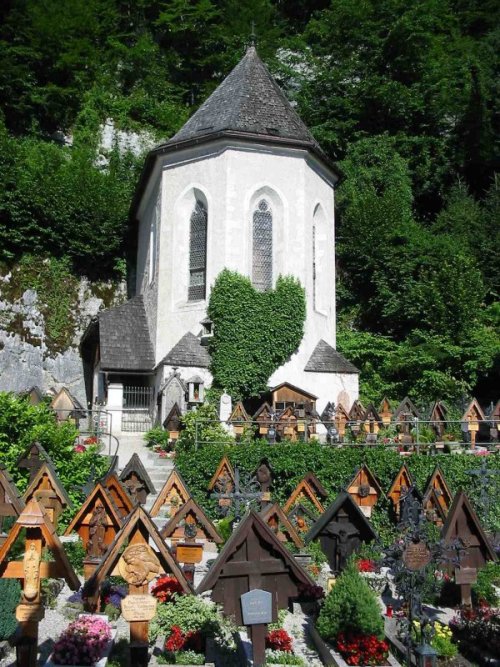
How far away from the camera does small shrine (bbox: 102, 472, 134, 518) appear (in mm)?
9445

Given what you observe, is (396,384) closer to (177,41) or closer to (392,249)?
(392,249)

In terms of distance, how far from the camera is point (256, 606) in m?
6.06

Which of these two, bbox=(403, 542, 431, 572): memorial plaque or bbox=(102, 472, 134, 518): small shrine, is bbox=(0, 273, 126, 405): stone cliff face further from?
bbox=(403, 542, 431, 572): memorial plaque

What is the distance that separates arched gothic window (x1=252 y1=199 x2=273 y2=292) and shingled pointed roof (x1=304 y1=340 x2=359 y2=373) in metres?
2.55

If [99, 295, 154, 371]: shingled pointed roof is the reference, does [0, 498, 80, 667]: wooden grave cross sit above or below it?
below

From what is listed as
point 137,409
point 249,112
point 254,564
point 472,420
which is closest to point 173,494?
point 254,564

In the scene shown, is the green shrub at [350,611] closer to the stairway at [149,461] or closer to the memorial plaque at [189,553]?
the memorial plaque at [189,553]

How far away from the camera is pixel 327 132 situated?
31.2 meters

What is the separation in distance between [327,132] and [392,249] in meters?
7.60

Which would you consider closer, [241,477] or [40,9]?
[241,477]

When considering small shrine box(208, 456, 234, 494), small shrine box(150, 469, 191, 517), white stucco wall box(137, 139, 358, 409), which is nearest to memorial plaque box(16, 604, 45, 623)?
small shrine box(150, 469, 191, 517)

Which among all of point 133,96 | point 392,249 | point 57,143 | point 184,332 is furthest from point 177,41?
point 184,332

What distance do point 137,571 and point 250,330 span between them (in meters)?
14.2

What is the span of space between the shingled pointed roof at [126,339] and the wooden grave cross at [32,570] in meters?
15.0
